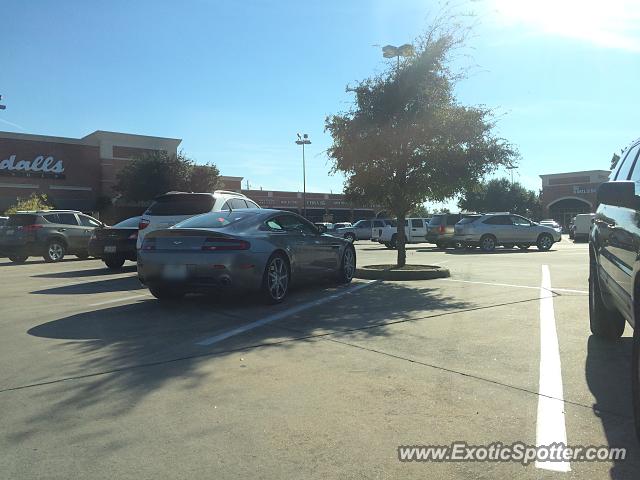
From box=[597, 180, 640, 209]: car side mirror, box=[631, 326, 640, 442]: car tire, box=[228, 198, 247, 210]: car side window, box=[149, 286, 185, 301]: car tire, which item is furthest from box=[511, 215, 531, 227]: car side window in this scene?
box=[631, 326, 640, 442]: car tire

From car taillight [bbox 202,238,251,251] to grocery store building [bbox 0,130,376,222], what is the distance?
35.3 metres

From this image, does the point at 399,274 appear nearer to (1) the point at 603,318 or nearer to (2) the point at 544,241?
(1) the point at 603,318

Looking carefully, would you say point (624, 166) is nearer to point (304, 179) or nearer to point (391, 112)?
point (391, 112)

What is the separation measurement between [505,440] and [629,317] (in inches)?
60.9

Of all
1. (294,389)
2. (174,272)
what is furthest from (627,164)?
(174,272)

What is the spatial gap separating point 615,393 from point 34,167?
48234 millimetres

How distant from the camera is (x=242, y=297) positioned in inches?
364

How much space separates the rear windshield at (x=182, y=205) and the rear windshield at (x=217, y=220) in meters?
2.59

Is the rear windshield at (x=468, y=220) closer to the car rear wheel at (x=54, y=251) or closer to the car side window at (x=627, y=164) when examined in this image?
the car rear wheel at (x=54, y=251)

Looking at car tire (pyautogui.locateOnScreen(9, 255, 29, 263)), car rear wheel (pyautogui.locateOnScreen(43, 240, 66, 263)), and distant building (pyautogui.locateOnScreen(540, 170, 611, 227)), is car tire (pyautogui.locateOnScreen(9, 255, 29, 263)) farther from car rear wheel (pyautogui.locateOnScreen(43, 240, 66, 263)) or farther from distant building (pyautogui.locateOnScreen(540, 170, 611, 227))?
distant building (pyautogui.locateOnScreen(540, 170, 611, 227))

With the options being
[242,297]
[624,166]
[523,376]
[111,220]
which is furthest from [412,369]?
[111,220]

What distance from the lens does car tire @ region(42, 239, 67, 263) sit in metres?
18.4

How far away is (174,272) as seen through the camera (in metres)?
7.90

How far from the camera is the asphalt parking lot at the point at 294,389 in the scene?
3.26 meters
